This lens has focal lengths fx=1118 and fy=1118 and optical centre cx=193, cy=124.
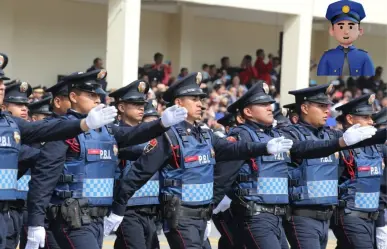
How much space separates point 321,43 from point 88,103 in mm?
19464

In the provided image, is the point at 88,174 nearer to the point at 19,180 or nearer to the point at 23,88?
the point at 19,180

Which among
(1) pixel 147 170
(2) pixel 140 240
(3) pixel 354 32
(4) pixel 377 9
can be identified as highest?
(4) pixel 377 9

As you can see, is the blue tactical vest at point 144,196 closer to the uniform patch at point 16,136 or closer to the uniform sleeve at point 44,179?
the uniform sleeve at point 44,179

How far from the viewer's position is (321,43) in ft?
94.8

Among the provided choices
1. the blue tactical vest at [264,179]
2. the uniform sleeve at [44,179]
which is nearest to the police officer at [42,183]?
the uniform sleeve at [44,179]

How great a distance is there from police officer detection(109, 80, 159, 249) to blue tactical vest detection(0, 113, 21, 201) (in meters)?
1.77

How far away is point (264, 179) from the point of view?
10781mm

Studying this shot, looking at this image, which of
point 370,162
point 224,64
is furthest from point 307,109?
point 224,64

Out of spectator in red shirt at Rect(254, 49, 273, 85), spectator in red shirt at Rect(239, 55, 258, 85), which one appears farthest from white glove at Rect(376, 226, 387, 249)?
spectator in red shirt at Rect(254, 49, 273, 85)

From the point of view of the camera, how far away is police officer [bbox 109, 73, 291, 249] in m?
10.1

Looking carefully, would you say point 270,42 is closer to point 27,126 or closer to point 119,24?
point 119,24

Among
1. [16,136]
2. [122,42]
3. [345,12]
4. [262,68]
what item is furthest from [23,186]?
[262,68]

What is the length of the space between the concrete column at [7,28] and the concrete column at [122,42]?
2592mm

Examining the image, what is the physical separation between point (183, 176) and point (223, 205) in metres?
1.14
